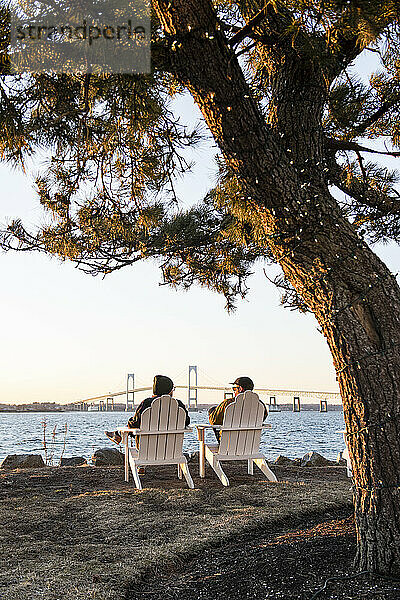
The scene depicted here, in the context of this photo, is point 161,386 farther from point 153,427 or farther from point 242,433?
point 242,433

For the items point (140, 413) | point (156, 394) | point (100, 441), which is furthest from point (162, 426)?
point (100, 441)

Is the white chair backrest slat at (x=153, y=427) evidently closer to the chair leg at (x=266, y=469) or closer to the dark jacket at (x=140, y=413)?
the dark jacket at (x=140, y=413)

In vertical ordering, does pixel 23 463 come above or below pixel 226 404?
below

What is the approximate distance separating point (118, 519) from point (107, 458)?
115 inches

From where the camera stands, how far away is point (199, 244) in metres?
5.43

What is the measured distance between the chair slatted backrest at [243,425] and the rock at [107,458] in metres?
1.86

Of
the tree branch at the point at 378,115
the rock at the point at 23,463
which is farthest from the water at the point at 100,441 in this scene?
the tree branch at the point at 378,115

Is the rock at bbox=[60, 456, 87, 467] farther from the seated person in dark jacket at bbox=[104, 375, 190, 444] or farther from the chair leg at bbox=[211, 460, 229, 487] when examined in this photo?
the chair leg at bbox=[211, 460, 229, 487]

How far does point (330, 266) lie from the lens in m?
2.55

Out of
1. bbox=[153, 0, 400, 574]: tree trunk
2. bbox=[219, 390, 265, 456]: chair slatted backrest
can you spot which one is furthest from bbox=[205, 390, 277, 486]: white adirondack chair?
bbox=[153, 0, 400, 574]: tree trunk

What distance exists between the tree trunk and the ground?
14.7 inches

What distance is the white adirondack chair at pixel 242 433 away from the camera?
561cm

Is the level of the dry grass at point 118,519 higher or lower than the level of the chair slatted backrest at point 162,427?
lower

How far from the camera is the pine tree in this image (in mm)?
2455
